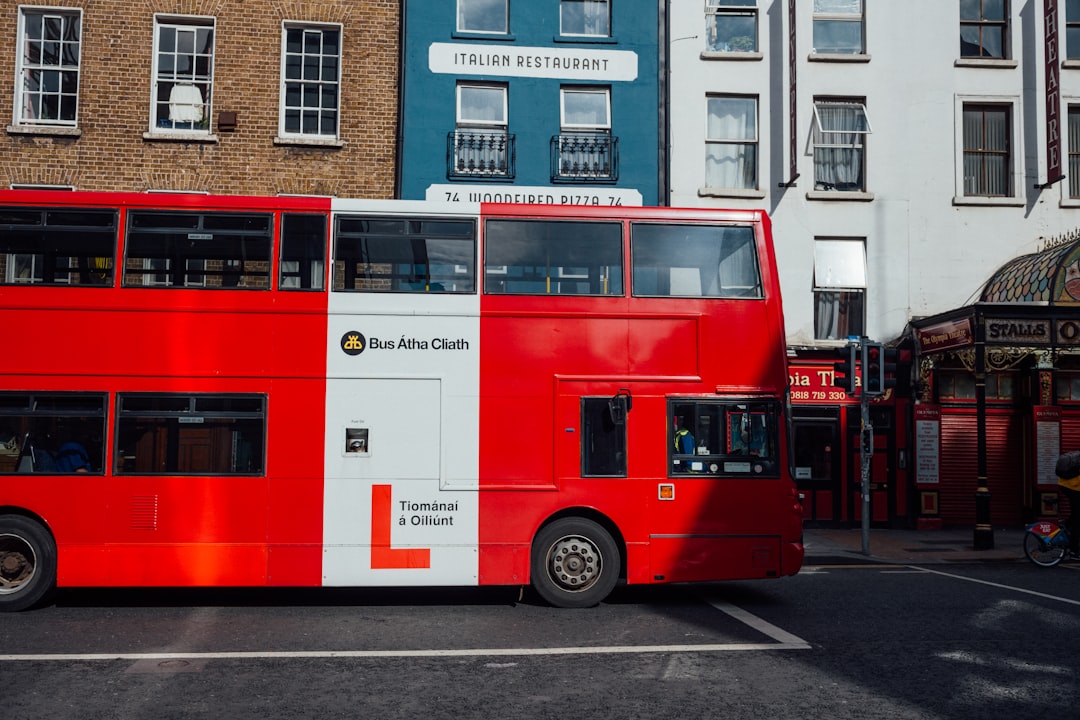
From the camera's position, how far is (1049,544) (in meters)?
13.9

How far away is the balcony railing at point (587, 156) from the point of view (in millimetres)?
19438

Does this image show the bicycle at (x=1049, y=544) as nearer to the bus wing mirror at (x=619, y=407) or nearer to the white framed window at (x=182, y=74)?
the bus wing mirror at (x=619, y=407)

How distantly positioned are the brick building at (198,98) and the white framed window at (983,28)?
40.2ft

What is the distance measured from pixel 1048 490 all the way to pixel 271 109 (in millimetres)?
17507

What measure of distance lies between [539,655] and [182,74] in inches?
628

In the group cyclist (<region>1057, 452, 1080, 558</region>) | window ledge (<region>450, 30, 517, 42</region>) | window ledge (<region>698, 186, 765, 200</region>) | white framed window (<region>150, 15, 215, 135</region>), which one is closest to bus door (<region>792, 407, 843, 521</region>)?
window ledge (<region>698, 186, 765, 200</region>)

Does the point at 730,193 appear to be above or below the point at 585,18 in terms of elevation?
below

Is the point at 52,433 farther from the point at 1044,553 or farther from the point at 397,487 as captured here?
the point at 1044,553

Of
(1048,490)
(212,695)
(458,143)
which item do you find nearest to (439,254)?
(212,695)

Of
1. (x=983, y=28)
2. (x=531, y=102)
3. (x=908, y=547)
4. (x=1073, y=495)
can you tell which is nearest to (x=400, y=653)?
(x=1073, y=495)

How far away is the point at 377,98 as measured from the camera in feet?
63.4

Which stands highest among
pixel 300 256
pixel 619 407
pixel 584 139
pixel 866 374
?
pixel 584 139

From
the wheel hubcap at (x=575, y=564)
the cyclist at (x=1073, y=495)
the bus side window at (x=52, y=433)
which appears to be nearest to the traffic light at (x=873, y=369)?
the cyclist at (x=1073, y=495)

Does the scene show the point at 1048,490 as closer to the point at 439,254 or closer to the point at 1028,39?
the point at 1028,39
